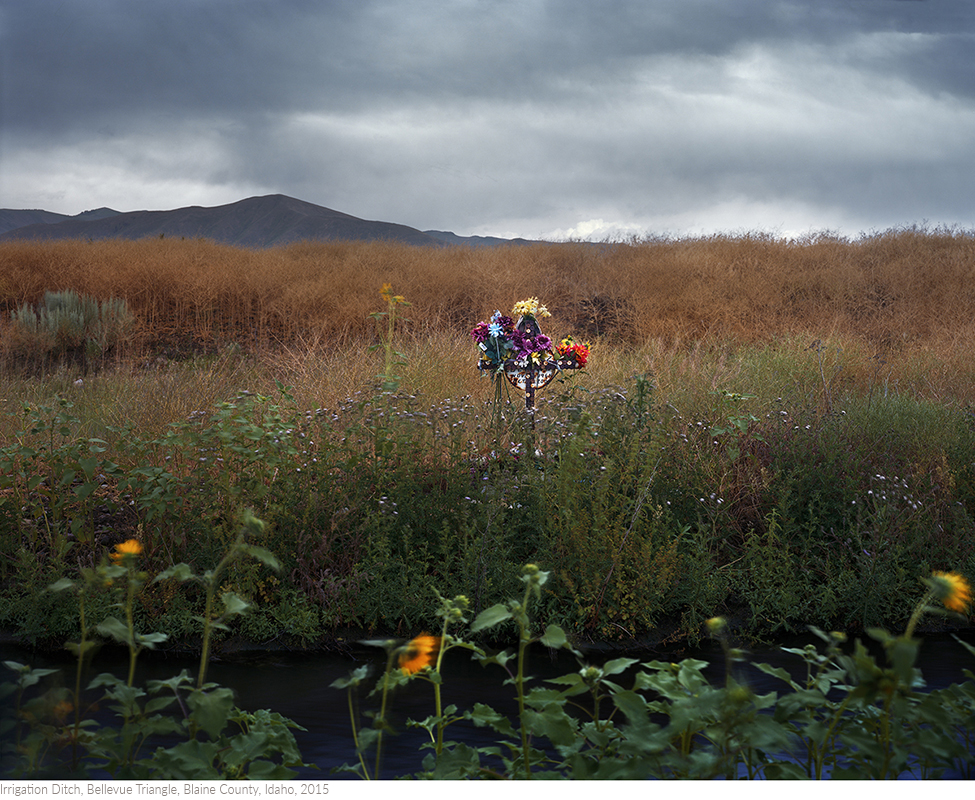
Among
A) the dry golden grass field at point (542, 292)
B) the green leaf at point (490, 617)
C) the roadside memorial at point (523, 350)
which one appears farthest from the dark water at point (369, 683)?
the dry golden grass field at point (542, 292)

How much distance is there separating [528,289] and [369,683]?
997cm

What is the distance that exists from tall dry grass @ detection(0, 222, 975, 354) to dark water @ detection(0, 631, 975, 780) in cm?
696

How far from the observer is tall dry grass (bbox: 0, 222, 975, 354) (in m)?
11.1

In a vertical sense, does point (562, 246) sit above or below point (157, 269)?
above

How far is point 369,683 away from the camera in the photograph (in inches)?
125

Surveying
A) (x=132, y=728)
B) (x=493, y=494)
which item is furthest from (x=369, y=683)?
(x=132, y=728)

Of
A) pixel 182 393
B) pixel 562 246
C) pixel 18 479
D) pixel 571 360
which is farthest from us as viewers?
pixel 562 246

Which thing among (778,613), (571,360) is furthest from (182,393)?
(778,613)

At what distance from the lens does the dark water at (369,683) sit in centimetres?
275

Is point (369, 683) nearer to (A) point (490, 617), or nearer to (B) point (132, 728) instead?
(B) point (132, 728)

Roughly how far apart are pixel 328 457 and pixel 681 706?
127 inches

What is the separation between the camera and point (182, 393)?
19.7ft

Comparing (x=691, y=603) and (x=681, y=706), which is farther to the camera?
(x=691, y=603)

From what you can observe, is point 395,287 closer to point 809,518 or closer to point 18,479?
point 18,479
